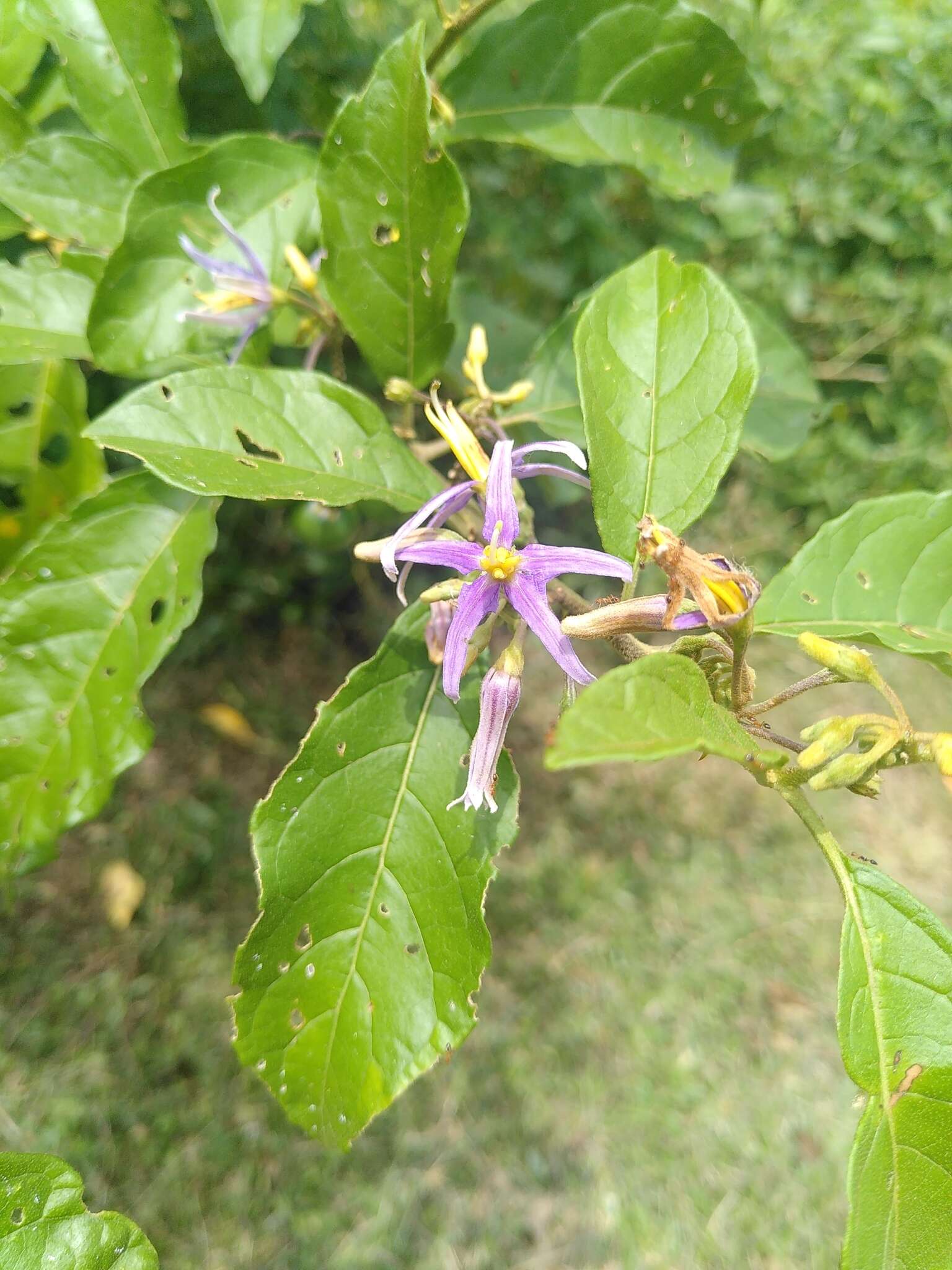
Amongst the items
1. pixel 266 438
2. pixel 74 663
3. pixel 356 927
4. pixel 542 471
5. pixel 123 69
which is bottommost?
pixel 356 927

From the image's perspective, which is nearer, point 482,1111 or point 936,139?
point 482,1111

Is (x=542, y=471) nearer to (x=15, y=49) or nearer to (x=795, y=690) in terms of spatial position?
(x=795, y=690)

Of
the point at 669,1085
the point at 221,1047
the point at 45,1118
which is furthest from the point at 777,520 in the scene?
the point at 45,1118

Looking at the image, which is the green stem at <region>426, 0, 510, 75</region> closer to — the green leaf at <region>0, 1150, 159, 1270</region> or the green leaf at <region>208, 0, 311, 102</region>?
the green leaf at <region>208, 0, 311, 102</region>

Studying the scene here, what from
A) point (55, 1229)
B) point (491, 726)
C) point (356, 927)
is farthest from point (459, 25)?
point (55, 1229)

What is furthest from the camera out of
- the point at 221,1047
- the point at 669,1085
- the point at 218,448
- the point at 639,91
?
the point at 669,1085

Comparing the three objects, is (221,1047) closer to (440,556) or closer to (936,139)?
(440,556)
